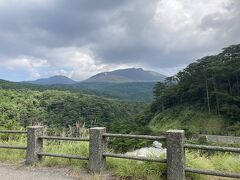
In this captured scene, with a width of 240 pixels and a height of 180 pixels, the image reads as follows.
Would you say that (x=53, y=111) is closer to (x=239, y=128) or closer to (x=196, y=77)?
(x=196, y=77)

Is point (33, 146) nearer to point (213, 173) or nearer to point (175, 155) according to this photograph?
point (175, 155)

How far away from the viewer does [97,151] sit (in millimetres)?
8297

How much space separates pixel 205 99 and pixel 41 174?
238 feet

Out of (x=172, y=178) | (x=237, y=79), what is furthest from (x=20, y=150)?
A: (x=237, y=79)

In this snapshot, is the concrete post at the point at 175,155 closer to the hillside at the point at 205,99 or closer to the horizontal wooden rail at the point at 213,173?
the horizontal wooden rail at the point at 213,173

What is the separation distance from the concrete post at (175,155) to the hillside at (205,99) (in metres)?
59.3

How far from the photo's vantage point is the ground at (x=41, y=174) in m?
8.09

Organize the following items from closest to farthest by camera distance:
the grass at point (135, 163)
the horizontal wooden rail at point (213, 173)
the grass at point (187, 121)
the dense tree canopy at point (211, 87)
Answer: the horizontal wooden rail at point (213, 173), the grass at point (135, 163), the grass at point (187, 121), the dense tree canopy at point (211, 87)

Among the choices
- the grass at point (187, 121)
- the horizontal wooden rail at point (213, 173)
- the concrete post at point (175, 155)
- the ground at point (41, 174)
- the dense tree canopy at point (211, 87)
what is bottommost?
the ground at point (41, 174)

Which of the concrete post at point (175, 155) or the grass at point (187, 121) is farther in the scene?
the grass at point (187, 121)

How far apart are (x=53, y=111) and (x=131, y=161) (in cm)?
8681

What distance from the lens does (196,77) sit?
8088 cm

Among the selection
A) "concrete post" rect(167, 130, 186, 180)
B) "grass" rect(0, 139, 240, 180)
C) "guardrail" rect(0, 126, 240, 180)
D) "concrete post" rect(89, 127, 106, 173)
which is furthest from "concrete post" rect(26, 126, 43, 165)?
"concrete post" rect(167, 130, 186, 180)

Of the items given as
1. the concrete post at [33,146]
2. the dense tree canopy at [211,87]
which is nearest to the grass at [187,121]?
the dense tree canopy at [211,87]
